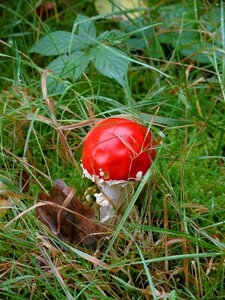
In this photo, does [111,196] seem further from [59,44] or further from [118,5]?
[118,5]

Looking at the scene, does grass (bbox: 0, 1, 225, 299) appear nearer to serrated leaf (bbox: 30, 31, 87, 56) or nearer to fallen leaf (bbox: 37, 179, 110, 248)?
fallen leaf (bbox: 37, 179, 110, 248)

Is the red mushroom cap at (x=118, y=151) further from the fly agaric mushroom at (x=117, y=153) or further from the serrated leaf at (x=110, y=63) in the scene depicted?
the serrated leaf at (x=110, y=63)

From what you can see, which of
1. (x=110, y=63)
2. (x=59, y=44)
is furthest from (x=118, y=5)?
(x=110, y=63)

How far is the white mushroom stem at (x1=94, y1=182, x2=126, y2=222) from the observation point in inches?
70.2

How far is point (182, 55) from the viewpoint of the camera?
9.20ft

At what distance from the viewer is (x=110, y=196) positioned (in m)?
1.84

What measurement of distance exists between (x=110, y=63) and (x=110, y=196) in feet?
2.10

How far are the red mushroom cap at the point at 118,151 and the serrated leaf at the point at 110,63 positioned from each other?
48 cm

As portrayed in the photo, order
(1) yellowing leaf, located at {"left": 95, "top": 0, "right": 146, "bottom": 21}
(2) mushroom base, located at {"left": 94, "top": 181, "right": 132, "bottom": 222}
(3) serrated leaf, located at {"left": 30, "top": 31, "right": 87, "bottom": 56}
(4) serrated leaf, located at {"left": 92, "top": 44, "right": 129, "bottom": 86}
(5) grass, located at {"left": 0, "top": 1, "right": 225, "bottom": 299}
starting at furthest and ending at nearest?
(1) yellowing leaf, located at {"left": 95, "top": 0, "right": 146, "bottom": 21}
(3) serrated leaf, located at {"left": 30, "top": 31, "right": 87, "bottom": 56}
(4) serrated leaf, located at {"left": 92, "top": 44, "right": 129, "bottom": 86}
(2) mushroom base, located at {"left": 94, "top": 181, "right": 132, "bottom": 222}
(5) grass, located at {"left": 0, "top": 1, "right": 225, "bottom": 299}

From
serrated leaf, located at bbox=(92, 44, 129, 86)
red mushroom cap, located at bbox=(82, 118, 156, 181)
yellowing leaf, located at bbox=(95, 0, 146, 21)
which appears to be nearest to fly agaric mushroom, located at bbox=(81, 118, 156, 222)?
red mushroom cap, located at bbox=(82, 118, 156, 181)

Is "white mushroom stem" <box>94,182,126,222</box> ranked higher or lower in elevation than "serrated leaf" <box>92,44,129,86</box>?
lower

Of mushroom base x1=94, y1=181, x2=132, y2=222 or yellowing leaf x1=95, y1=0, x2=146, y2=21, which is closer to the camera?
mushroom base x1=94, y1=181, x2=132, y2=222

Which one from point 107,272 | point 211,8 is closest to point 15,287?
point 107,272

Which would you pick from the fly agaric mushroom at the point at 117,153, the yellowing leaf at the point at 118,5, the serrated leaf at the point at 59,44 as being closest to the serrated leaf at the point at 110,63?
the serrated leaf at the point at 59,44
